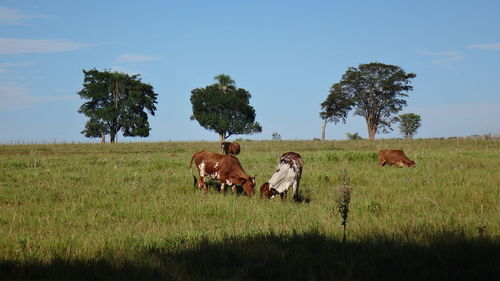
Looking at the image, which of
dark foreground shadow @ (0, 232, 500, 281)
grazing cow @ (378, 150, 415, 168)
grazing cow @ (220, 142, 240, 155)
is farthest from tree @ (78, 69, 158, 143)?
dark foreground shadow @ (0, 232, 500, 281)

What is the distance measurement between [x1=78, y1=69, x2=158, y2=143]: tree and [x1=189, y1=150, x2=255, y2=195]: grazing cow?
5338 centimetres

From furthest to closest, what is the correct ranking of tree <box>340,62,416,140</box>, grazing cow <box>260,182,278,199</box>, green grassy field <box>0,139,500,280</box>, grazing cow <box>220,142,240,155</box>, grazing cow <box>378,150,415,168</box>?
tree <box>340,62,416,140</box>
grazing cow <box>220,142,240,155</box>
grazing cow <box>378,150,415,168</box>
grazing cow <box>260,182,278,199</box>
green grassy field <box>0,139,500,280</box>

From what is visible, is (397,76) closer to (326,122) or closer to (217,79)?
(326,122)

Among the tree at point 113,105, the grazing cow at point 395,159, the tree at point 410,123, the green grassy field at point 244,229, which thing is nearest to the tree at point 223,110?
the tree at point 113,105

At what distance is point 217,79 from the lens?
8462cm

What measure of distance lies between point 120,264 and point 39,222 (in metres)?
4.46

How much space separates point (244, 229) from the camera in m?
Result: 8.71

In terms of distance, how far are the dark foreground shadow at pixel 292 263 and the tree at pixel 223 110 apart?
229 ft

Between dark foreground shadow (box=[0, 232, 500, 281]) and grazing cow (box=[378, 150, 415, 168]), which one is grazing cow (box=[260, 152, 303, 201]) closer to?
dark foreground shadow (box=[0, 232, 500, 281])

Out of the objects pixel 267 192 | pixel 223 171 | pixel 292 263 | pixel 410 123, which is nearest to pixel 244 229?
pixel 292 263

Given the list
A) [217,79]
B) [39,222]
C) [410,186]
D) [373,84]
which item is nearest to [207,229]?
[39,222]

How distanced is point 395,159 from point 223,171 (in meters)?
9.91

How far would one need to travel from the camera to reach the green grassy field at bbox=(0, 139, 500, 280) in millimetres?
6098

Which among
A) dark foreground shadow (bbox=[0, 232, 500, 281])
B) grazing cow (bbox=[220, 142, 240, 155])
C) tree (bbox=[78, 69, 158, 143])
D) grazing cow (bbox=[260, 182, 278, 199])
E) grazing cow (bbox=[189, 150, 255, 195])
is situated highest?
tree (bbox=[78, 69, 158, 143])
